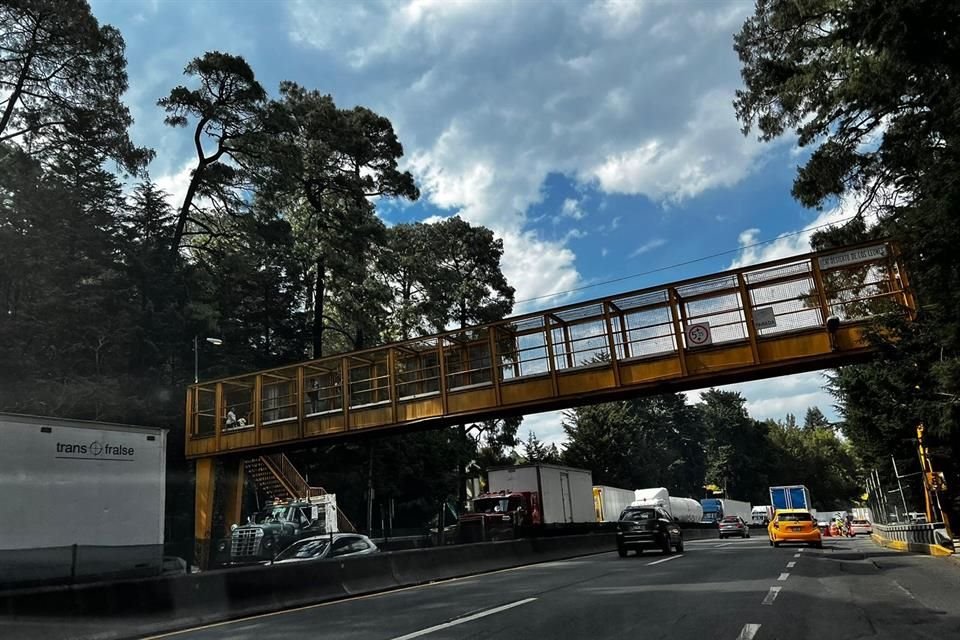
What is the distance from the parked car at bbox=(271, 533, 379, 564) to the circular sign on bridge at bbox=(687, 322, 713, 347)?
10635 millimetres

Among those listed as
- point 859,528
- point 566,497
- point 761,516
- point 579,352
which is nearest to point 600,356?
point 579,352

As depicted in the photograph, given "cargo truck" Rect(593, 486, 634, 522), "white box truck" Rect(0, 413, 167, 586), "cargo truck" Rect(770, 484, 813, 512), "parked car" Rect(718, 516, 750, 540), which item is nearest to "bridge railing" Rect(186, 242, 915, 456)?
"white box truck" Rect(0, 413, 167, 586)

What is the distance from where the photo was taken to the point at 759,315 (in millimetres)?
19375

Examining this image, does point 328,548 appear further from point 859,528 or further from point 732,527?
point 859,528

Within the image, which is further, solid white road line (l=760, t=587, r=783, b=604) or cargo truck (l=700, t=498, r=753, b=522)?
cargo truck (l=700, t=498, r=753, b=522)

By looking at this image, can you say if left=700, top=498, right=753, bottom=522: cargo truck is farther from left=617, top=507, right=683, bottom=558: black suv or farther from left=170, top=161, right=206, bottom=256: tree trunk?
left=170, top=161, right=206, bottom=256: tree trunk

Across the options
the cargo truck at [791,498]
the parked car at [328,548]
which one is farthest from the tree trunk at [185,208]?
the cargo truck at [791,498]

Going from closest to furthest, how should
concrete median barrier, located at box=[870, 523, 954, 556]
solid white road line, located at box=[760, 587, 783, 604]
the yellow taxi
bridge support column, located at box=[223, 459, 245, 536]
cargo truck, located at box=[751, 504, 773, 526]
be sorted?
solid white road line, located at box=[760, 587, 783, 604], concrete median barrier, located at box=[870, 523, 954, 556], the yellow taxi, bridge support column, located at box=[223, 459, 245, 536], cargo truck, located at box=[751, 504, 773, 526]

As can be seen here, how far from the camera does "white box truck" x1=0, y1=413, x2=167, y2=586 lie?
11.3 meters

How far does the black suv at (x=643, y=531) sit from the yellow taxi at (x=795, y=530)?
6.54m

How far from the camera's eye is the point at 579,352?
2186 cm

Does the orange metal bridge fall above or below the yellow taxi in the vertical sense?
above

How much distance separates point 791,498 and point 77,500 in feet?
161

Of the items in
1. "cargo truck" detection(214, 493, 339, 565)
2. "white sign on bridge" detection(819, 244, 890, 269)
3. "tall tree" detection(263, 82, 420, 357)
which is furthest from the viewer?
"tall tree" detection(263, 82, 420, 357)
